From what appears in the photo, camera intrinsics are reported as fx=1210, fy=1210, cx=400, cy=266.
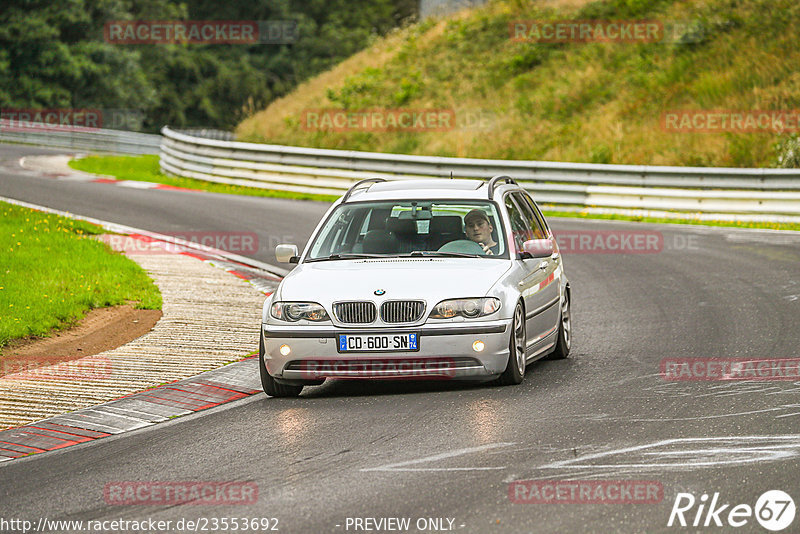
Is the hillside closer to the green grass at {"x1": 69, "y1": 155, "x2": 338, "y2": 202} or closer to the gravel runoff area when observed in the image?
the green grass at {"x1": 69, "y1": 155, "x2": 338, "y2": 202}

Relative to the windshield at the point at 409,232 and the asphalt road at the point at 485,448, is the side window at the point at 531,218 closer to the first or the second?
the windshield at the point at 409,232

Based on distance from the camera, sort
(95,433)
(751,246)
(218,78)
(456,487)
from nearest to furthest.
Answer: (456,487) → (95,433) → (751,246) → (218,78)

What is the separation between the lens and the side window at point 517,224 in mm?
10422

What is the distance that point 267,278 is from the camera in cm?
1605

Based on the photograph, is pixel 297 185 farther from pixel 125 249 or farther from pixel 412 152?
pixel 125 249

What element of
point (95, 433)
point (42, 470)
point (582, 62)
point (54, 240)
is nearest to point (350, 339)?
point (95, 433)

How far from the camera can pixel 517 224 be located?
10.7 m

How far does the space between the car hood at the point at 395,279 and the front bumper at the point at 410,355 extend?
0.25 metres

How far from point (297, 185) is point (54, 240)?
12.1m

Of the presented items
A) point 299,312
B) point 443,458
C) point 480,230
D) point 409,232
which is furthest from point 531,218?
point 443,458

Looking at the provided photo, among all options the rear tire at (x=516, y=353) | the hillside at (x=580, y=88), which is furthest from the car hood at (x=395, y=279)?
the hillside at (x=580, y=88)

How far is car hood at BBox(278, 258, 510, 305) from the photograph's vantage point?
29.9 ft

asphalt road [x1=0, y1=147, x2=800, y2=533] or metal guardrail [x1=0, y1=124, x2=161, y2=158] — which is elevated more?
asphalt road [x1=0, y1=147, x2=800, y2=533]

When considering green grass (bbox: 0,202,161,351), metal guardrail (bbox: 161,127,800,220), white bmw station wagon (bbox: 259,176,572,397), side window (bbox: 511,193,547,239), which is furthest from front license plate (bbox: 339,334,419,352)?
metal guardrail (bbox: 161,127,800,220)
